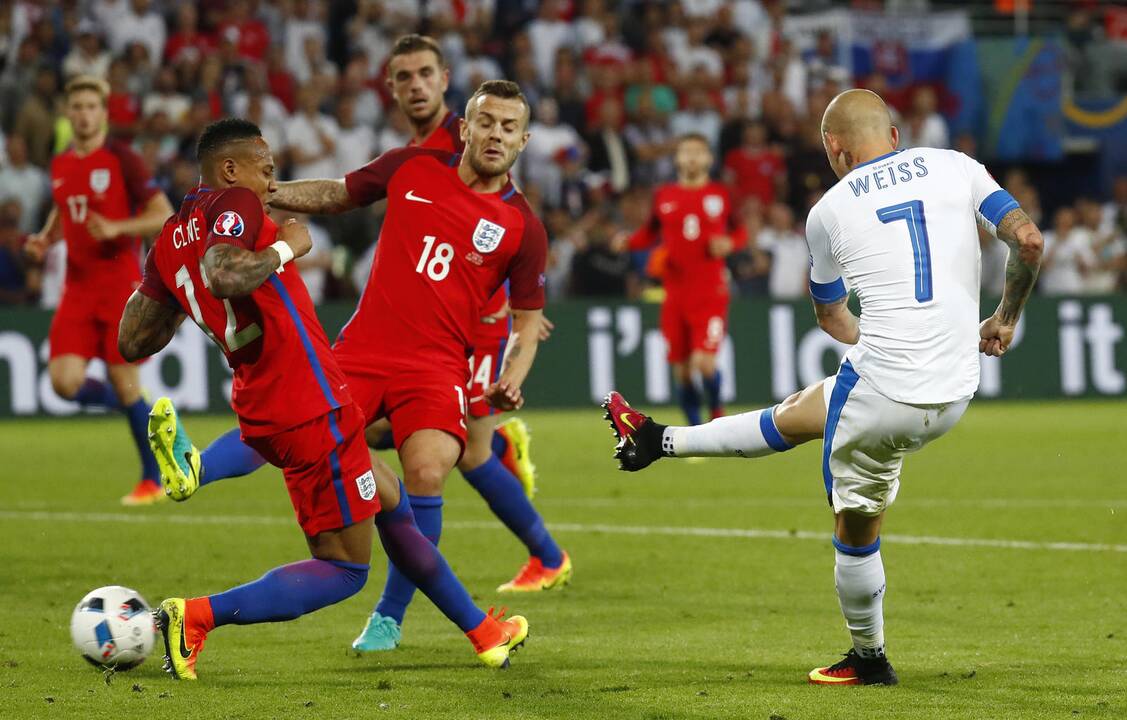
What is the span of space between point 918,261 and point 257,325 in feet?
7.03

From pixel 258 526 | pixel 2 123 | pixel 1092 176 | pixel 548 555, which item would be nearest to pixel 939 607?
pixel 548 555

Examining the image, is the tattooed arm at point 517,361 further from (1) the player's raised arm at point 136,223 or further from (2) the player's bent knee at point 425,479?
(1) the player's raised arm at point 136,223

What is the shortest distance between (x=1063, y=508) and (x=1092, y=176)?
44.9ft

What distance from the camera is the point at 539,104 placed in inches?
755

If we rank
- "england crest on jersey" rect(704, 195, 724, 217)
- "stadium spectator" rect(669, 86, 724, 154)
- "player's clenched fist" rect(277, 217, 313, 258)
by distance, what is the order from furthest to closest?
1. "stadium spectator" rect(669, 86, 724, 154)
2. "england crest on jersey" rect(704, 195, 724, 217)
3. "player's clenched fist" rect(277, 217, 313, 258)

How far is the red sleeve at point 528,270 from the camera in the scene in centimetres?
664

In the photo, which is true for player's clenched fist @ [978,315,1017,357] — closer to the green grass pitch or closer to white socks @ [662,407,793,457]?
white socks @ [662,407,793,457]

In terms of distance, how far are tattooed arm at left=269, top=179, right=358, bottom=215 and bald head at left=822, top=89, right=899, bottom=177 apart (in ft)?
6.95

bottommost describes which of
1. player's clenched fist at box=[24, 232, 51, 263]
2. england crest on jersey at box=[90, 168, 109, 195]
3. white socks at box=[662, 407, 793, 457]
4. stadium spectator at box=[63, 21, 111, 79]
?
white socks at box=[662, 407, 793, 457]

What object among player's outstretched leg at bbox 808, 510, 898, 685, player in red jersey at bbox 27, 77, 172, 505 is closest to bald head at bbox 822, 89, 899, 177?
player's outstretched leg at bbox 808, 510, 898, 685

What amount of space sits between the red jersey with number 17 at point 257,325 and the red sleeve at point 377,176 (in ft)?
3.99

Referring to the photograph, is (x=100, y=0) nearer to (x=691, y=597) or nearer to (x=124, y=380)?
(x=124, y=380)

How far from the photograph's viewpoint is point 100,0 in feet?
60.2

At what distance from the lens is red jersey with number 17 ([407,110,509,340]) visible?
24.2 feet
